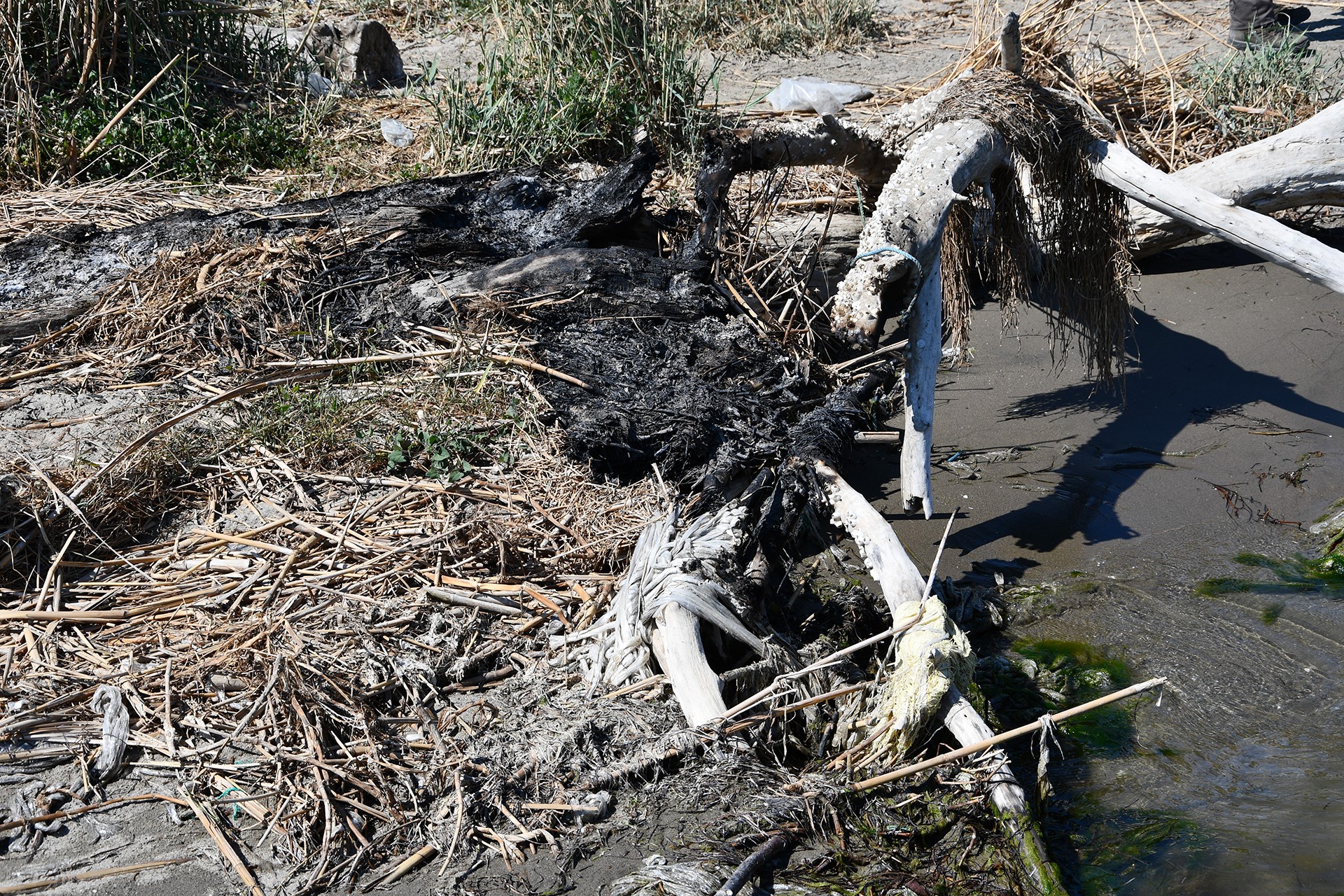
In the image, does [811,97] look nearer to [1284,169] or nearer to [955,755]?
[1284,169]

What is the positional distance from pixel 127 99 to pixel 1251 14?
788 centimetres

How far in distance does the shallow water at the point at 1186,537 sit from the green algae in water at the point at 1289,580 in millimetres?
38

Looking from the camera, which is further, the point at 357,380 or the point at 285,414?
the point at 357,380

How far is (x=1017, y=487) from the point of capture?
4520mm

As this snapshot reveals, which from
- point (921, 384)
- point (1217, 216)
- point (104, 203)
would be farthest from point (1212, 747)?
point (104, 203)

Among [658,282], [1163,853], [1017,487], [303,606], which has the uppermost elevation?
[658,282]

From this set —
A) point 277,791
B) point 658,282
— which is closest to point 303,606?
point 277,791

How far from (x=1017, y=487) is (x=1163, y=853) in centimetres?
207

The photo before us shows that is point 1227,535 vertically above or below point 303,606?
below

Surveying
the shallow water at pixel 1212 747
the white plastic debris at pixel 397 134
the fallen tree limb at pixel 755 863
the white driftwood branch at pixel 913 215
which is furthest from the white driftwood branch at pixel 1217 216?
the white plastic debris at pixel 397 134

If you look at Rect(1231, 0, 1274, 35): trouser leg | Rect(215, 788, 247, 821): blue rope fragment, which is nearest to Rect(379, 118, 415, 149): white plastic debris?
Rect(215, 788, 247, 821): blue rope fragment

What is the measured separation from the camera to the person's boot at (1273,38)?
22.0 ft

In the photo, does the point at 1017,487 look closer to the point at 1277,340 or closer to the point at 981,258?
the point at 981,258

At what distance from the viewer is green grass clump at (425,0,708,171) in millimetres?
6004
